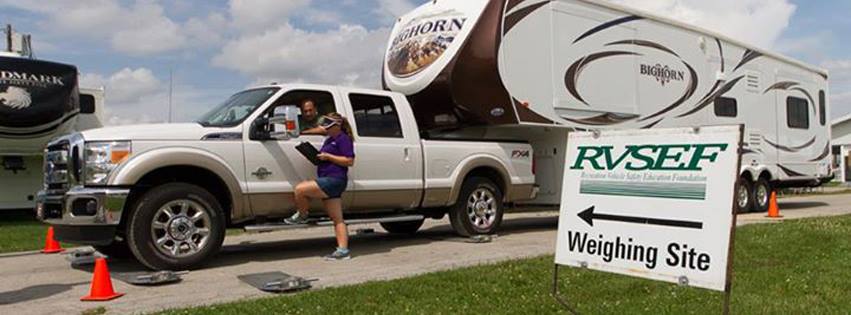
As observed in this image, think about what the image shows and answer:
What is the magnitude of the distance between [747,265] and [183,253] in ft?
17.7

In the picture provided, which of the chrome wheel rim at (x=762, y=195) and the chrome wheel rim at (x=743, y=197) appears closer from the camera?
the chrome wheel rim at (x=743, y=197)

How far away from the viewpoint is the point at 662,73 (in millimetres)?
12250

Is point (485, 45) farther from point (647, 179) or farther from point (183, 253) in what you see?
point (647, 179)

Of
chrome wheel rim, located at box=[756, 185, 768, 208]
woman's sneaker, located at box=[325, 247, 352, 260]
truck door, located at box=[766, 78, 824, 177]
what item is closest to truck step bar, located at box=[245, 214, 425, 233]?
woman's sneaker, located at box=[325, 247, 352, 260]

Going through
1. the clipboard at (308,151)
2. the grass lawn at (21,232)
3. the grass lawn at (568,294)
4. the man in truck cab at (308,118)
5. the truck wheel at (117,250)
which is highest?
the man in truck cab at (308,118)

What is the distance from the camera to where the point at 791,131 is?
53.2 feet

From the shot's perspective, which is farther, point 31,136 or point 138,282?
point 31,136

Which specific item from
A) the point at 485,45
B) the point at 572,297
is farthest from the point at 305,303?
the point at 485,45

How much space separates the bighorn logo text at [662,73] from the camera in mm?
11894

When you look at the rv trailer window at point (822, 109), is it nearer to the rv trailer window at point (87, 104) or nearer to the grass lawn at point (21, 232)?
the grass lawn at point (21, 232)

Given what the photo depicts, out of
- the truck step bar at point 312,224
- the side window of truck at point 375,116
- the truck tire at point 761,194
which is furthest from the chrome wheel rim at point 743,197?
the side window of truck at point 375,116

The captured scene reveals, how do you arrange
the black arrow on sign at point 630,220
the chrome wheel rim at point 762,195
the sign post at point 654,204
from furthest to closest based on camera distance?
1. the chrome wheel rim at point 762,195
2. the black arrow on sign at point 630,220
3. the sign post at point 654,204

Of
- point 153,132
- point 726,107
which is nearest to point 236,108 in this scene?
point 153,132

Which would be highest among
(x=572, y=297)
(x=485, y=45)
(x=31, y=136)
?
(x=485, y=45)
